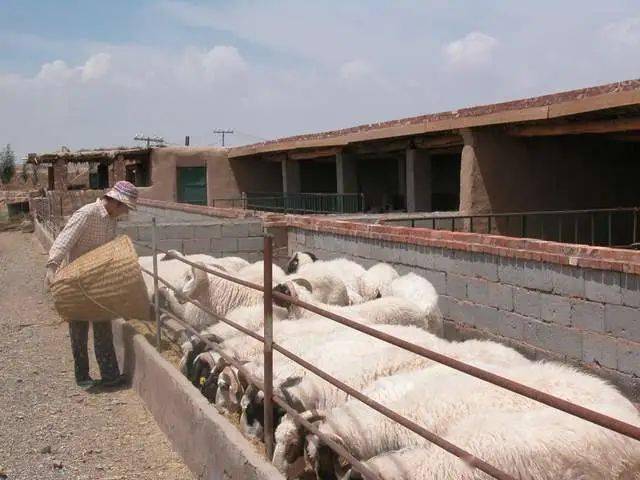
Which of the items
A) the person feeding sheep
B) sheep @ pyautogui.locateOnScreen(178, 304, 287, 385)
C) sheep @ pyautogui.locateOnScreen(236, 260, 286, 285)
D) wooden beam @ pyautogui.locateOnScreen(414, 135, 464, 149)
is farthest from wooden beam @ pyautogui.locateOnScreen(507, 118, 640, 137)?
the person feeding sheep

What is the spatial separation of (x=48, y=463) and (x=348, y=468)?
2432 mm

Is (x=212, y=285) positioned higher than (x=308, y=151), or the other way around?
(x=308, y=151)

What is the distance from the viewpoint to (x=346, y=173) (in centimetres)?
1700

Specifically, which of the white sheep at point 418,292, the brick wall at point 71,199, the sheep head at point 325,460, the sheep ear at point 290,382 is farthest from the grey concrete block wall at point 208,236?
the brick wall at point 71,199

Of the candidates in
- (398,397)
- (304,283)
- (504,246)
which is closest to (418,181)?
(304,283)

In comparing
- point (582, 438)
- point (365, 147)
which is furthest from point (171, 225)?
point (582, 438)

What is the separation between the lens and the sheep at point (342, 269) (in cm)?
782

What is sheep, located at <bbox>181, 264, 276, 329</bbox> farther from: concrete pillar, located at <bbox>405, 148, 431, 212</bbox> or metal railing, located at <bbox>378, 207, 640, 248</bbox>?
concrete pillar, located at <bbox>405, 148, 431, 212</bbox>

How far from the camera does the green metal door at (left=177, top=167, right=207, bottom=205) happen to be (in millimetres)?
23469

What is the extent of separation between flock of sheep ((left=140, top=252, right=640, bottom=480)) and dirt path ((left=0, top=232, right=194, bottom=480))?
578mm

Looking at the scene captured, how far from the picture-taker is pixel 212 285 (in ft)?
24.2

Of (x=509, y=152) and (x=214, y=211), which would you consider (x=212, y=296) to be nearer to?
(x=509, y=152)

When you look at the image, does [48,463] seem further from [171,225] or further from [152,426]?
[171,225]

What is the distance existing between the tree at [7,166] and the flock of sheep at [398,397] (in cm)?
6113
